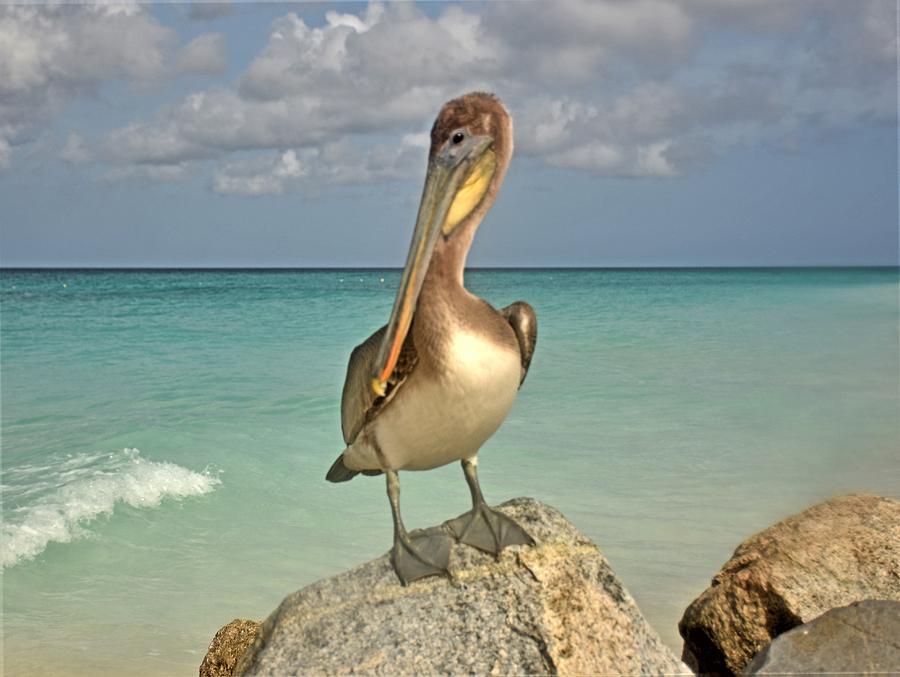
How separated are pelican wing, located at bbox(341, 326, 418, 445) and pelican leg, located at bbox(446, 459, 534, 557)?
0.44 meters

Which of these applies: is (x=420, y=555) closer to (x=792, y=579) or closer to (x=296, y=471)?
(x=792, y=579)

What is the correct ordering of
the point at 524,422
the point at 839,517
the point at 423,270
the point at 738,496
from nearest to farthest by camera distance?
the point at 423,270, the point at 839,517, the point at 738,496, the point at 524,422

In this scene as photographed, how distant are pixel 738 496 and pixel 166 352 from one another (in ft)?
37.1

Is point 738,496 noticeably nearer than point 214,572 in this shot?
No

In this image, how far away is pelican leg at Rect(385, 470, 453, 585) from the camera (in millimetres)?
3209

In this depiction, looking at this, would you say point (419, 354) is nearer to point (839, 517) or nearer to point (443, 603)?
point (443, 603)

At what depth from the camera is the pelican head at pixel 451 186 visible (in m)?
2.78

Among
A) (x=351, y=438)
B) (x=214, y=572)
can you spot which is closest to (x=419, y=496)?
(x=214, y=572)

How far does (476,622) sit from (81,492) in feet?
18.7

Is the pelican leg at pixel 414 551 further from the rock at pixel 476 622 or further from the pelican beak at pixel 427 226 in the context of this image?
the pelican beak at pixel 427 226

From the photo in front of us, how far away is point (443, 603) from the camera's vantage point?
124 inches

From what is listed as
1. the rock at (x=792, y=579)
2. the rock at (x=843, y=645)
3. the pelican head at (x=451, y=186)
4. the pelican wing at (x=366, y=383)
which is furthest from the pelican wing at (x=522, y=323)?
the rock at (x=792, y=579)

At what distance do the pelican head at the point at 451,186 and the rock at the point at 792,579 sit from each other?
2.27m

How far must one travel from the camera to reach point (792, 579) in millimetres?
4082
